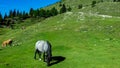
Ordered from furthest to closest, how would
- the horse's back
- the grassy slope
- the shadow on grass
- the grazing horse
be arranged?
1. the shadow on grass
2. the horse's back
3. the grassy slope
4. the grazing horse

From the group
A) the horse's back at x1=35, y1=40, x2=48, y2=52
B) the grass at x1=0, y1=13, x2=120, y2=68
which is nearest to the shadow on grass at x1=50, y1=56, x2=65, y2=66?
the grass at x1=0, y1=13, x2=120, y2=68

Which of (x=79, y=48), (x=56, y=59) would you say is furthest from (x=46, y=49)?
(x=79, y=48)

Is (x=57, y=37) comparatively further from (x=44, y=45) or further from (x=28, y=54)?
(x=44, y=45)

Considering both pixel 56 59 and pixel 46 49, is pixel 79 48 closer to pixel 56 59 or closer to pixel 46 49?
pixel 56 59

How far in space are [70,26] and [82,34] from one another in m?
12.5

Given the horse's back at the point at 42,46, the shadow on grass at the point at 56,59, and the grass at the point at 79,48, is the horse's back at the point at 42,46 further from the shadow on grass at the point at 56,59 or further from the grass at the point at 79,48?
the shadow on grass at the point at 56,59

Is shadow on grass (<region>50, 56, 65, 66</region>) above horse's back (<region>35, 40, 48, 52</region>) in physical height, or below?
below

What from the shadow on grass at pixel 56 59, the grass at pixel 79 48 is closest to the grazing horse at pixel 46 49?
the shadow on grass at pixel 56 59

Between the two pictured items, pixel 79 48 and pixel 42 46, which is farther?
pixel 79 48

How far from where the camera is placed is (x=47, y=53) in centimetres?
3844

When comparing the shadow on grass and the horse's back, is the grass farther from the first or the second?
the horse's back

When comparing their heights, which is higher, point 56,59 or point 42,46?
point 42,46

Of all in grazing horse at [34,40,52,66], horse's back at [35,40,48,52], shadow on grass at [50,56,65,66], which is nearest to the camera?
grazing horse at [34,40,52,66]

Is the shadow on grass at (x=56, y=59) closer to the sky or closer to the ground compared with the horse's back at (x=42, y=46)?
closer to the ground
